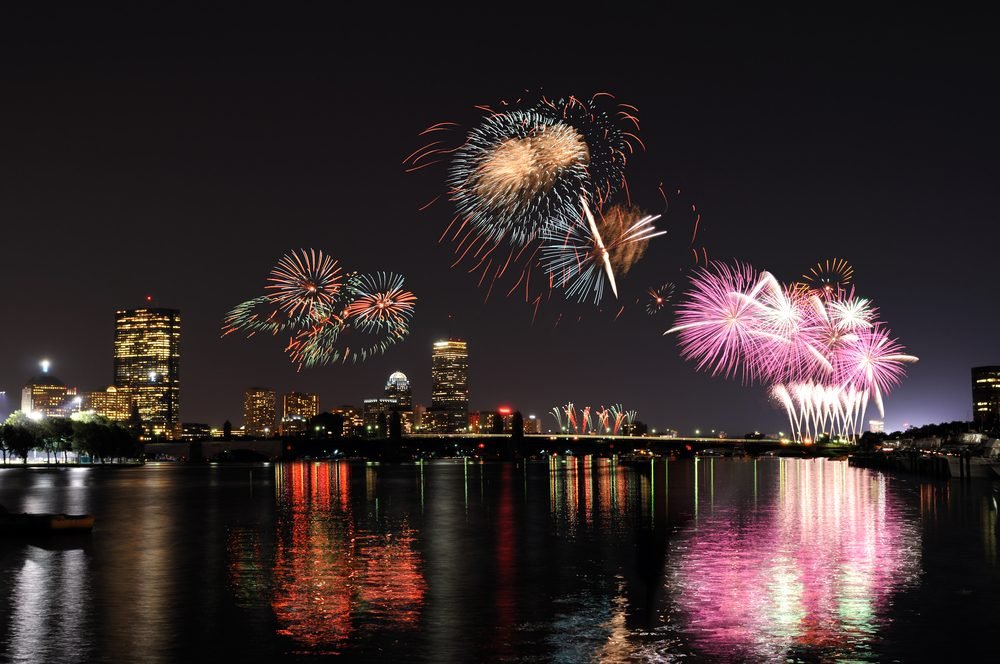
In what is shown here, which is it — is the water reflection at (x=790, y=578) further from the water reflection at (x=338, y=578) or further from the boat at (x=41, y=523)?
the boat at (x=41, y=523)

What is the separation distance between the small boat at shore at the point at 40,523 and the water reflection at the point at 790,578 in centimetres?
3299

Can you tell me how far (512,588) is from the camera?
37188 mm

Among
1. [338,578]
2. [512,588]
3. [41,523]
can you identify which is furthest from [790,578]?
[41,523]

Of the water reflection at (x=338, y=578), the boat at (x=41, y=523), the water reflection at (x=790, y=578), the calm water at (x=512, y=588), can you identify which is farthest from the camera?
the boat at (x=41, y=523)

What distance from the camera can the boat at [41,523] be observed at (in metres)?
56.3

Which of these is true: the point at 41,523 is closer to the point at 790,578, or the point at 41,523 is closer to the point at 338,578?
the point at 338,578

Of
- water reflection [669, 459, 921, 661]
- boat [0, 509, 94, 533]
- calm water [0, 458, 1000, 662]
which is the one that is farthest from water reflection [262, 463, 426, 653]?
boat [0, 509, 94, 533]

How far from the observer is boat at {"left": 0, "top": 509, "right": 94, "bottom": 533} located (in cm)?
5628

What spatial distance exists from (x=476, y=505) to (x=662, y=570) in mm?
49060

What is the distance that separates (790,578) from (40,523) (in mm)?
39659

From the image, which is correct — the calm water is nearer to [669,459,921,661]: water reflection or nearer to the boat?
[669,459,921,661]: water reflection

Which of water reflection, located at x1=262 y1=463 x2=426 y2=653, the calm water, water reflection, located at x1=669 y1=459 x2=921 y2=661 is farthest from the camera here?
water reflection, located at x1=262 y1=463 x2=426 y2=653

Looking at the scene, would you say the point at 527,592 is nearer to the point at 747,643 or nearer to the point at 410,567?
the point at 410,567

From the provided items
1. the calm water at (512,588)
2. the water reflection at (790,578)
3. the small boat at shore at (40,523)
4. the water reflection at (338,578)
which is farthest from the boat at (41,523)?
the water reflection at (790,578)
